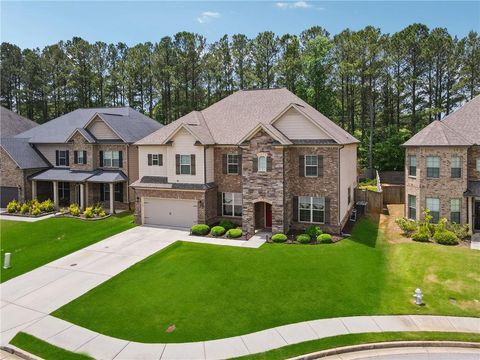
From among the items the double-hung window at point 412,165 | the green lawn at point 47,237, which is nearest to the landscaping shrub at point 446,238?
the double-hung window at point 412,165

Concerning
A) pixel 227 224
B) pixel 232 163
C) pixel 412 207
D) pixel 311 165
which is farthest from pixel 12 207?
pixel 412 207

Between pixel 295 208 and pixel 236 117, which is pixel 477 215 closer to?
pixel 295 208

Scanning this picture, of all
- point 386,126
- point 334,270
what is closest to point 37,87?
point 386,126

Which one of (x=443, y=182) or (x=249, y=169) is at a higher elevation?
(x=249, y=169)

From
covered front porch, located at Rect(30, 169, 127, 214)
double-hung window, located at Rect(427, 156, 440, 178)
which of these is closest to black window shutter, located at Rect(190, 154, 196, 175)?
covered front porch, located at Rect(30, 169, 127, 214)

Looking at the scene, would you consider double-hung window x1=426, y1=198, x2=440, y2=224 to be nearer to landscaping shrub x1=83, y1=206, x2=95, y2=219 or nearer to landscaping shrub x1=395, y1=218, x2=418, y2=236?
landscaping shrub x1=395, y1=218, x2=418, y2=236

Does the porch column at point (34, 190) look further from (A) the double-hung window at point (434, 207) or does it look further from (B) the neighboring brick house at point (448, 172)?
(A) the double-hung window at point (434, 207)

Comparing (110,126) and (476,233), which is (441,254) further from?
(110,126)
